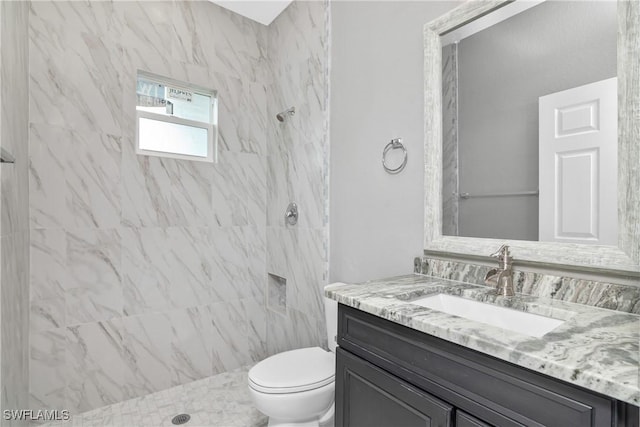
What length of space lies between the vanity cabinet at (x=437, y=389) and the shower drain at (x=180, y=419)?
127cm

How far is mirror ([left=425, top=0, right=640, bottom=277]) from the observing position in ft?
3.02

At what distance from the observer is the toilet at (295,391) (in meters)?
1.43

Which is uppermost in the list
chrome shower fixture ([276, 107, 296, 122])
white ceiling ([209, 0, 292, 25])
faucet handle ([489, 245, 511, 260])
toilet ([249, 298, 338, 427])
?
white ceiling ([209, 0, 292, 25])

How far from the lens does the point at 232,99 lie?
101 inches

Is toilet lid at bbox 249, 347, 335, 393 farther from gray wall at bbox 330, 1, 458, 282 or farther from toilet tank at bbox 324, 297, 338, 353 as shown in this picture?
gray wall at bbox 330, 1, 458, 282

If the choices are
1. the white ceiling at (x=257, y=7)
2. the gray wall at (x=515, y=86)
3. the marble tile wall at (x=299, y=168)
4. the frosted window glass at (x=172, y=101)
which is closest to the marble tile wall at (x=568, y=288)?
the gray wall at (x=515, y=86)

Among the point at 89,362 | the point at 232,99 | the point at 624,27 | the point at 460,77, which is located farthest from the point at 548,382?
the point at 232,99

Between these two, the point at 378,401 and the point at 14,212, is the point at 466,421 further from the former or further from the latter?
the point at 14,212

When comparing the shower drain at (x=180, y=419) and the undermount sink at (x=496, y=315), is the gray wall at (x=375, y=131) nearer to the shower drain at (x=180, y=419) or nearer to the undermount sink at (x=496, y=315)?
the undermount sink at (x=496, y=315)

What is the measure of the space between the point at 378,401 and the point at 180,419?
5.08 ft

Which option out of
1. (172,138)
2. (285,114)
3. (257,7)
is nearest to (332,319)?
(285,114)

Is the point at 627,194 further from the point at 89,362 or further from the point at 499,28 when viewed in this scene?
the point at 89,362

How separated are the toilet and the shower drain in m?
0.66

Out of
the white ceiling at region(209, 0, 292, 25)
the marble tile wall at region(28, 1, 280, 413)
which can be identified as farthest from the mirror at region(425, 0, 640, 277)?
the marble tile wall at region(28, 1, 280, 413)
